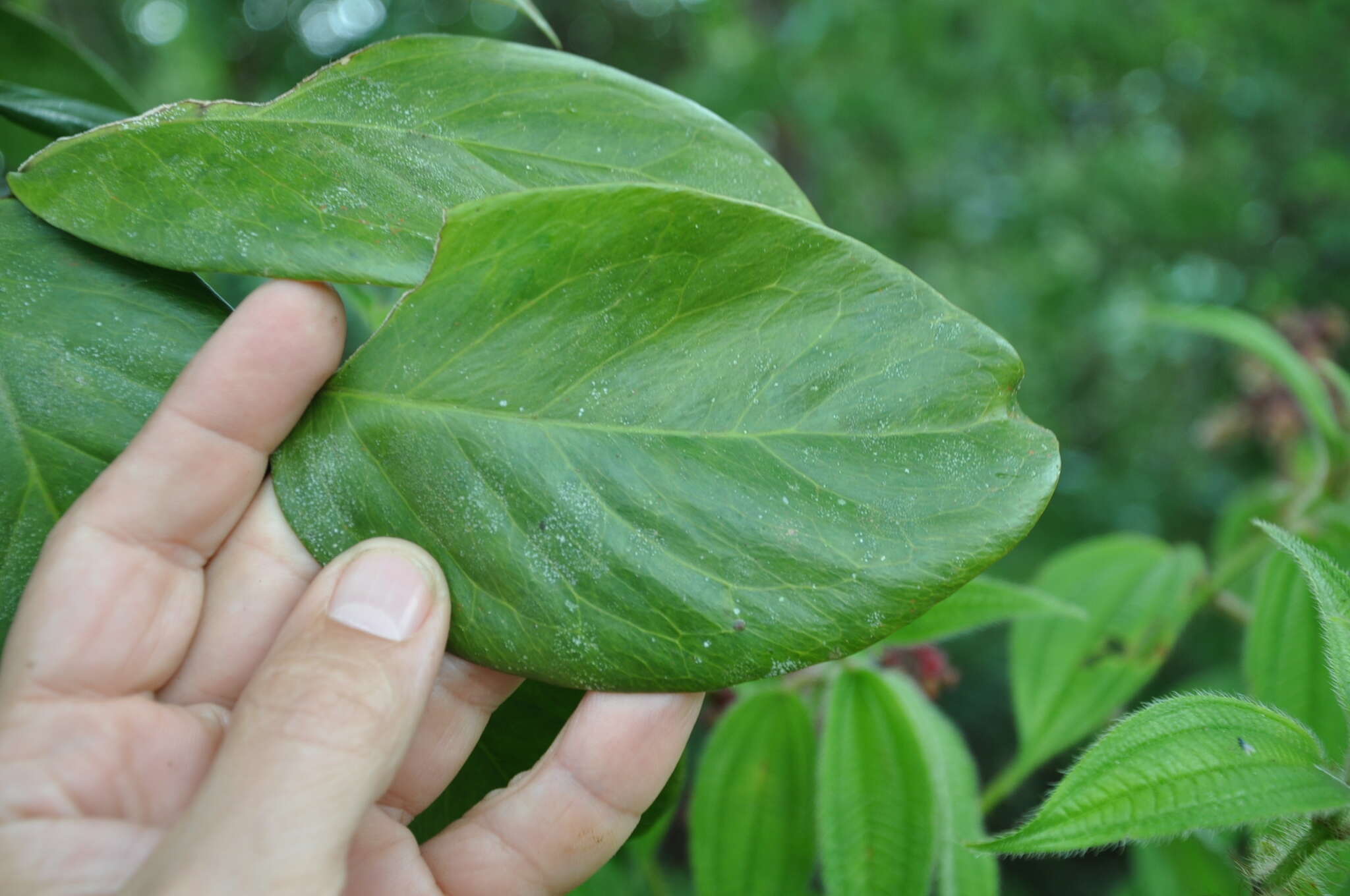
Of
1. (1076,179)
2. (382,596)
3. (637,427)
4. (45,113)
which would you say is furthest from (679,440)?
(1076,179)

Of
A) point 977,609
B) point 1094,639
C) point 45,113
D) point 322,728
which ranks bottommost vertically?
point 1094,639

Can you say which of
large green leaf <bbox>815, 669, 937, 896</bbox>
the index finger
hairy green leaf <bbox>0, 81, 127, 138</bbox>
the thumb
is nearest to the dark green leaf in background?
large green leaf <bbox>815, 669, 937, 896</bbox>

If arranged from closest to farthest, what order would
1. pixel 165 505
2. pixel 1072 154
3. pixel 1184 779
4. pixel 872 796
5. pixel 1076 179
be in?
1. pixel 1184 779
2. pixel 165 505
3. pixel 872 796
4. pixel 1076 179
5. pixel 1072 154

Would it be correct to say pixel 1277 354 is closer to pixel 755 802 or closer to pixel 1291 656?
pixel 1291 656

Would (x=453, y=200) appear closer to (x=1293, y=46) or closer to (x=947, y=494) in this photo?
(x=947, y=494)

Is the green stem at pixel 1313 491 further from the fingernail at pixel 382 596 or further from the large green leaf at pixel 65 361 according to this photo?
the large green leaf at pixel 65 361

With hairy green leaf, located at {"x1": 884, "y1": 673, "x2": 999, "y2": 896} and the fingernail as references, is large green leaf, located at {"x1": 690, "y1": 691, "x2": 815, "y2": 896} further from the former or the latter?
the fingernail
